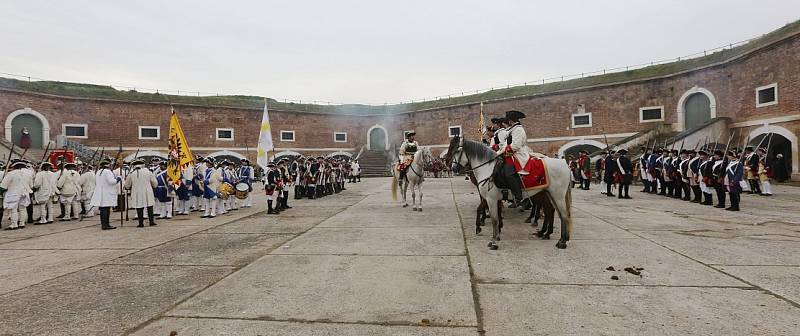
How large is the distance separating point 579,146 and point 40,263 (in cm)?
3087

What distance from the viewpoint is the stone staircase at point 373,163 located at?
33.8 m

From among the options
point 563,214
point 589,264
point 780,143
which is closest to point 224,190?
point 563,214

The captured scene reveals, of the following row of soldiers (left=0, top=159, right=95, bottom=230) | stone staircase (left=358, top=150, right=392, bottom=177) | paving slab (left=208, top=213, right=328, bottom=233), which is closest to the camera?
paving slab (left=208, top=213, right=328, bottom=233)

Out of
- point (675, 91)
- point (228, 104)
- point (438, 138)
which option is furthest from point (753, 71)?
point (228, 104)

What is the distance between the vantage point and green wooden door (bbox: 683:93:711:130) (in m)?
23.0

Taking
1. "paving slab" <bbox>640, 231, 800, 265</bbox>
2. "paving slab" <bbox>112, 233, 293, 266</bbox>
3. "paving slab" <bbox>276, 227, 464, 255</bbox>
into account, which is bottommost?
"paving slab" <bbox>640, 231, 800, 265</bbox>

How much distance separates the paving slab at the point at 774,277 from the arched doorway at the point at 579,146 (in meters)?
25.6

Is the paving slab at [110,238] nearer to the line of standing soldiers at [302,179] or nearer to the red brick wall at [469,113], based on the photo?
the line of standing soldiers at [302,179]

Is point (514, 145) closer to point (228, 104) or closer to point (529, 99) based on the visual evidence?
point (529, 99)

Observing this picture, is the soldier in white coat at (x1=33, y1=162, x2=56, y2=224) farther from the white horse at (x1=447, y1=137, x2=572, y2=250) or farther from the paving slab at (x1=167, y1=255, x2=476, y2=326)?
the white horse at (x1=447, y1=137, x2=572, y2=250)

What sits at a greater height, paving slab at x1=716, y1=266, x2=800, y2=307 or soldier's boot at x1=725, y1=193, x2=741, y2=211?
soldier's boot at x1=725, y1=193, x2=741, y2=211

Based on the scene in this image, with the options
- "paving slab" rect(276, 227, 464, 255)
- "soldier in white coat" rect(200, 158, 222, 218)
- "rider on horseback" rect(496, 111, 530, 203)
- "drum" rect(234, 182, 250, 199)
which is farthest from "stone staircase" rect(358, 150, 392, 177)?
"rider on horseback" rect(496, 111, 530, 203)

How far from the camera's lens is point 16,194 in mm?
8898

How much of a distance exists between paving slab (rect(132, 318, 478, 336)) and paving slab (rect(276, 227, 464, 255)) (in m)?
2.35
